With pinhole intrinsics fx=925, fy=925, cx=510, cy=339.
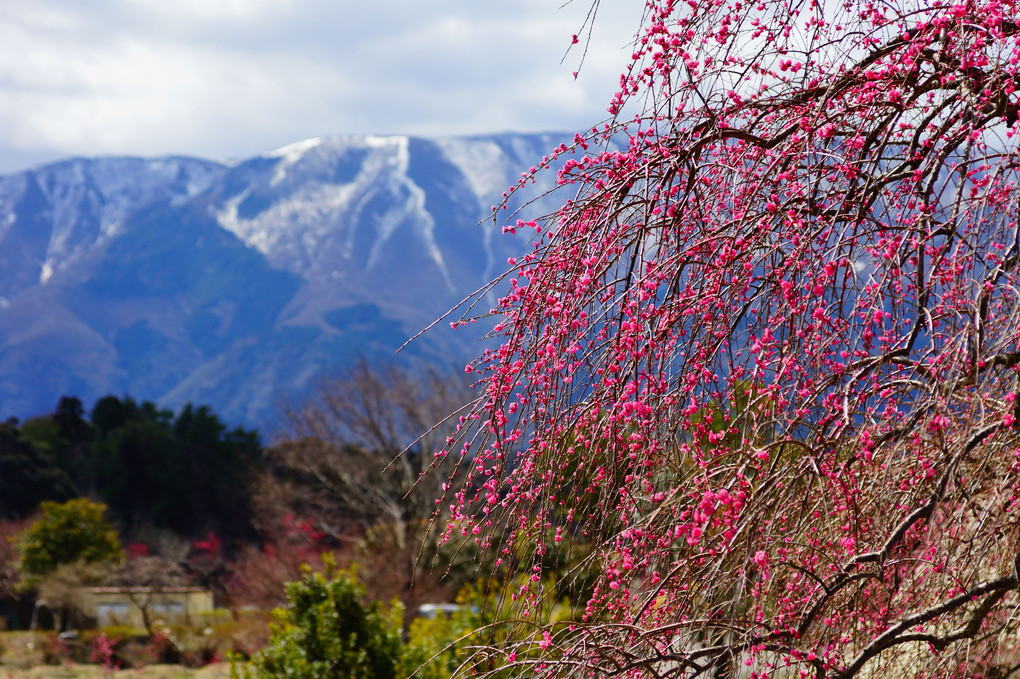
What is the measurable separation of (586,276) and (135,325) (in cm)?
18590

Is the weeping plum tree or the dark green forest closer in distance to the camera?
the weeping plum tree

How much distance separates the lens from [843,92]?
2.53 meters

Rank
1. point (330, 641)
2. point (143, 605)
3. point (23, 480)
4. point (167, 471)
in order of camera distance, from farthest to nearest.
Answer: point (167, 471), point (23, 480), point (143, 605), point (330, 641)

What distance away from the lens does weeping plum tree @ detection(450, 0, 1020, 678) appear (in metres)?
2.13

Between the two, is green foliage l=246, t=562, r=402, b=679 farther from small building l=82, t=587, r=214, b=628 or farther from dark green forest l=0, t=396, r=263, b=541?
dark green forest l=0, t=396, r=263, b=541

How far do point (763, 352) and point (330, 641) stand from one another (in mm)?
5814

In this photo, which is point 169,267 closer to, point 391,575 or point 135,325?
point 135,325

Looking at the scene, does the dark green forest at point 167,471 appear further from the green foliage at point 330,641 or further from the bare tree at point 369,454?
the green foliage at point 330,641

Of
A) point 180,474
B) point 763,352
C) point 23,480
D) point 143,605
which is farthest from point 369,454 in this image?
point 763,352

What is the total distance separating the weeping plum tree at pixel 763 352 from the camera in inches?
84.0

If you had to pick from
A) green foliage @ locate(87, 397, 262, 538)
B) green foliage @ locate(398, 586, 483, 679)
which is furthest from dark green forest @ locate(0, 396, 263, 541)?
green foliage @ locate(398, 586, 483, 679)

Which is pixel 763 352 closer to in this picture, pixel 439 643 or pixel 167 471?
pixel 439 643

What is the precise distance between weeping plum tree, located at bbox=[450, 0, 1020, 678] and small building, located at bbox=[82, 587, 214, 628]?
63.1 feet

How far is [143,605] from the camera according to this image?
65.5 feet
